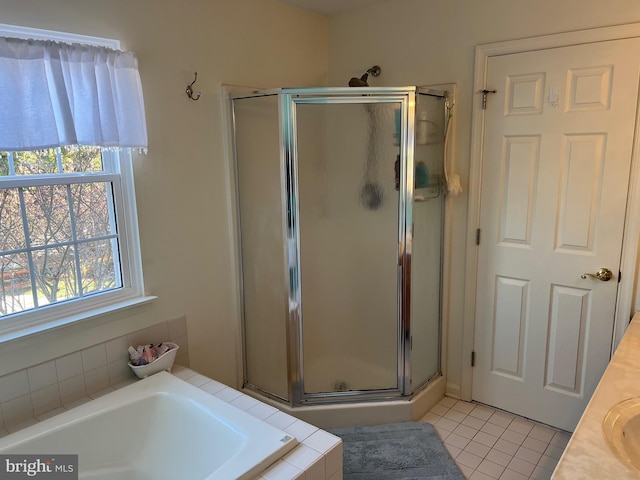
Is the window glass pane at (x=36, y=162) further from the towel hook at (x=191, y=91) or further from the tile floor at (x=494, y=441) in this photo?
the tile floor at (x=494, y=441)

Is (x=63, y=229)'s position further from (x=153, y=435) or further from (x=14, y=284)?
(x=153, y=435)

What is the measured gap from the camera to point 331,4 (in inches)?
111

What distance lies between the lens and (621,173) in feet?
7.32

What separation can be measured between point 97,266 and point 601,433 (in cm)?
206

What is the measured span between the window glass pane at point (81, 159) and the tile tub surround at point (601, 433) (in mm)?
2078

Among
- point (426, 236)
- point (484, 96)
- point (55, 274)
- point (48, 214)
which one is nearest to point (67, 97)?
point (48, 214)

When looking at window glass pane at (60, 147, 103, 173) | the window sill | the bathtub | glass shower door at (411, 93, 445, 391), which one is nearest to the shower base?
glass shower door at (411, 93, 445, 391)

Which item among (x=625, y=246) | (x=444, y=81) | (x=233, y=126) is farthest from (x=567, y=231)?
(x=233, y=126)

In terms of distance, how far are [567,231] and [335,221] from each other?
4.06 ft

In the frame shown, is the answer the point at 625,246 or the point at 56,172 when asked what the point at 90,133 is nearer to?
the point at 56,172

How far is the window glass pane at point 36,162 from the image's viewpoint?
6.14 feet

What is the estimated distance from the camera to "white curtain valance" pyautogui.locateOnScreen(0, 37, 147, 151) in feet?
5.57

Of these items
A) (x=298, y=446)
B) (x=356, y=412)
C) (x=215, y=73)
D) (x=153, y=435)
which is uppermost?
(x=215, y=73)

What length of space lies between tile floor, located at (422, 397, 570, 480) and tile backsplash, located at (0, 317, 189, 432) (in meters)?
1.64
